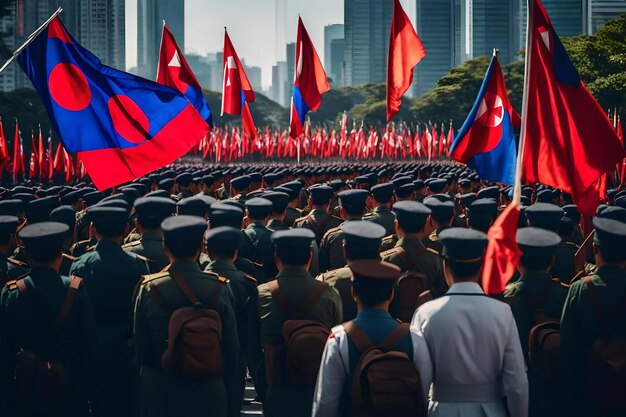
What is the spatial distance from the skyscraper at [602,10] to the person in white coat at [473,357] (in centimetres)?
15252

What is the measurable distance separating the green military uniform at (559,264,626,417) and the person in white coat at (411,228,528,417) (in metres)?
0.84

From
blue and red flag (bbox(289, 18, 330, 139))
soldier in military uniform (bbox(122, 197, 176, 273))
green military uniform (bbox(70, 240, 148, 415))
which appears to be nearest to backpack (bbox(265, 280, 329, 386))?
green military uniform (bbox(70, 240, 148, 415))

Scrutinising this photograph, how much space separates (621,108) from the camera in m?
47.0

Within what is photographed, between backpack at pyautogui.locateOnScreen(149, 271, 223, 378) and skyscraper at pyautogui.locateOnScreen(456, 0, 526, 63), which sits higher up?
skyscraper at pyautogui.locateOnScreen(456, 0, 526, 63)

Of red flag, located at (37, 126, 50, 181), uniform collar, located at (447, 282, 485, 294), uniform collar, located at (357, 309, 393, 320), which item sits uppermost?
red flag, located at (37, 126, 50, 181)

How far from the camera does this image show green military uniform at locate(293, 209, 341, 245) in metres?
9.72

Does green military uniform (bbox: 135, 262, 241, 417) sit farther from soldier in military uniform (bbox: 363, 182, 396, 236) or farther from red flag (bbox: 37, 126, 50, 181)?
red flag (bbox: 37, 126, 50, 181)

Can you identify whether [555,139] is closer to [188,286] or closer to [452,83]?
[188,286]

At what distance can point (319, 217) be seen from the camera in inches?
386

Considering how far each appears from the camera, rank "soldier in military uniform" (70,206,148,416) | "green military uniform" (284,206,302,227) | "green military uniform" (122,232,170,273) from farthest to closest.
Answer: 1. "green military uniform" (284,206,302,227)
2. "green military uniform" (122,232,170,273)
3. "soldier in military uniform" (70,206,148,416)

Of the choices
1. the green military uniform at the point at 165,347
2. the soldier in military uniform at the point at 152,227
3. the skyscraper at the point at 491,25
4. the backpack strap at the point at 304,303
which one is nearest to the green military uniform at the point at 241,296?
the backpack strap at the point at 304,303

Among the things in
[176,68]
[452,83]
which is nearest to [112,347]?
[176,68]

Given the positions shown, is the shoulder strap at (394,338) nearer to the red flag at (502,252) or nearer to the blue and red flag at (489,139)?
the red flag at (502,252)

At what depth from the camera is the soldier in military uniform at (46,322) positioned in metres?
5.14
